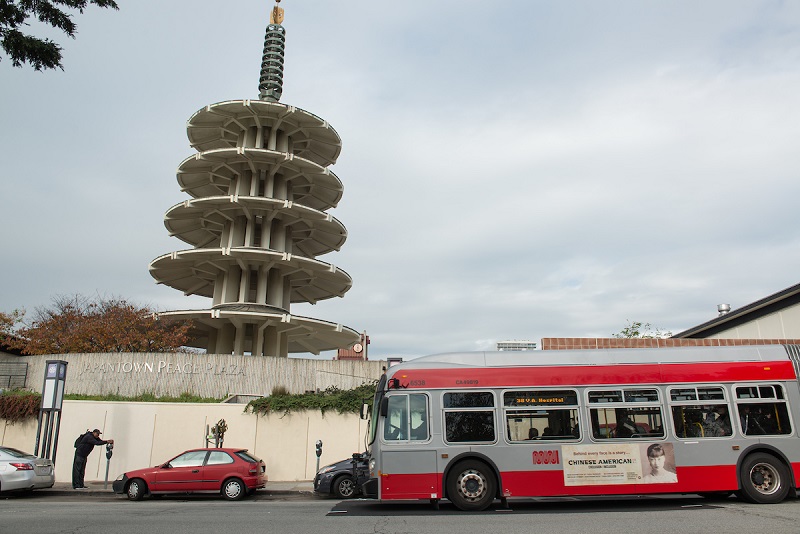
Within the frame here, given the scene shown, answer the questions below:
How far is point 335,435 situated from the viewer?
68.8ft

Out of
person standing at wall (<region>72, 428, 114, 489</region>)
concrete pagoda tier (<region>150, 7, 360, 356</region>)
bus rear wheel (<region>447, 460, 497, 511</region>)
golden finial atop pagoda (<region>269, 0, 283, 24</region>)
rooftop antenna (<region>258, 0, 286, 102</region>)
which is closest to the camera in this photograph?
bus rear wheel (<region>447, 460, 497, 511</region>)

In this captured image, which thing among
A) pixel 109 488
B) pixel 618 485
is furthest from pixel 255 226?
pixel 618 485

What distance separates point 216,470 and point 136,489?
212cm

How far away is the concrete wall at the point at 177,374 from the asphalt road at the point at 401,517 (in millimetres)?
11273

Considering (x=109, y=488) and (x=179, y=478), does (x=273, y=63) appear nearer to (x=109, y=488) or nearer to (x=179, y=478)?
(x=109, y=488)

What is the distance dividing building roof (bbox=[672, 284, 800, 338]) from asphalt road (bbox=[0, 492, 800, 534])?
1583 cm

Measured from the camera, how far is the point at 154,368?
25594 mm

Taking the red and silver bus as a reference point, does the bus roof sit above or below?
above

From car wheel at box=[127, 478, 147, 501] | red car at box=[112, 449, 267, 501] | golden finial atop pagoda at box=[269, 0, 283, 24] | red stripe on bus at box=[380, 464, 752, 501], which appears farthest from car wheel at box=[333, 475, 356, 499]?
golden finial atop pagoda at box=[269, 0, 283, 24]

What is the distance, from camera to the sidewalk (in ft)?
55.5

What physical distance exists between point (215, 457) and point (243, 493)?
3.95 feet

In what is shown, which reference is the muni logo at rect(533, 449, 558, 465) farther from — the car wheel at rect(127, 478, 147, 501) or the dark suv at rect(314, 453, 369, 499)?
the car wheel at rect(127, 478, 147, 501)

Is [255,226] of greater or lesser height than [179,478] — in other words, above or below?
above

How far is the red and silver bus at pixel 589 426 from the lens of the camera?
11.8m
